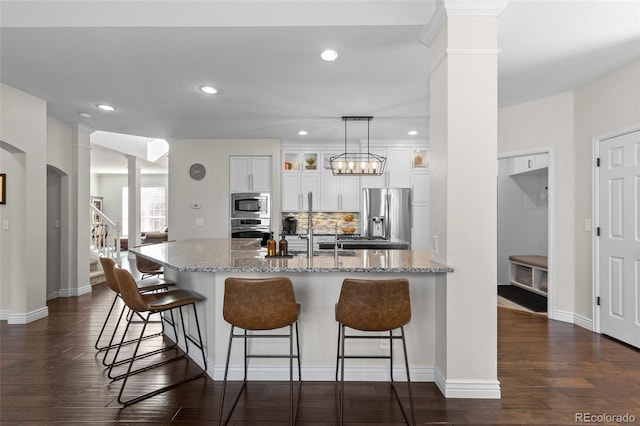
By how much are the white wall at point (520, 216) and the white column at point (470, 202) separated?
4.17 meters

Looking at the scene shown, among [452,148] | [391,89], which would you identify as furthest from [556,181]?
[452,148]

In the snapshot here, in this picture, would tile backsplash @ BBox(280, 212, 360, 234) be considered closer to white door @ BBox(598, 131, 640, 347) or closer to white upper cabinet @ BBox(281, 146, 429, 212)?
white upper cabinet @ BBox(281, 146, 429, 212)

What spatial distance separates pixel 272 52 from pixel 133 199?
21.2ft

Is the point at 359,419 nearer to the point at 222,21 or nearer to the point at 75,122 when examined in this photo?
the point at 222,21

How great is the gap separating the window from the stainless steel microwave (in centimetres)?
745

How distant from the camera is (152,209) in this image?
40.3ft

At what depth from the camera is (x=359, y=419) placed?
81.6 inches

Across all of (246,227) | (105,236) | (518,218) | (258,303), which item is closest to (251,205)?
(246,227)

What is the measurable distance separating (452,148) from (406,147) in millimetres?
3933

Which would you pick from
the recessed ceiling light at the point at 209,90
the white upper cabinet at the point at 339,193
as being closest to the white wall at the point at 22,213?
the recessed ceiling light at the point at 209,90

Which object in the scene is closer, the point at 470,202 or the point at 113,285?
the point at 470,202

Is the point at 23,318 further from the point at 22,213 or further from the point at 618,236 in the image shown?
the point at 618,236

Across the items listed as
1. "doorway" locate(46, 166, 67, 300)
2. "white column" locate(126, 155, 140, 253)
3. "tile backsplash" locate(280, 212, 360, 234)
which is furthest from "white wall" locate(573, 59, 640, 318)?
"white column" locate(126, 155, 140, 253)

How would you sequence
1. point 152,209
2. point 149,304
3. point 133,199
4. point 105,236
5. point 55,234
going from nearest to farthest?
point 149,304 < point 55,234 < point 105,236 < point 133,199 < point 152,209
